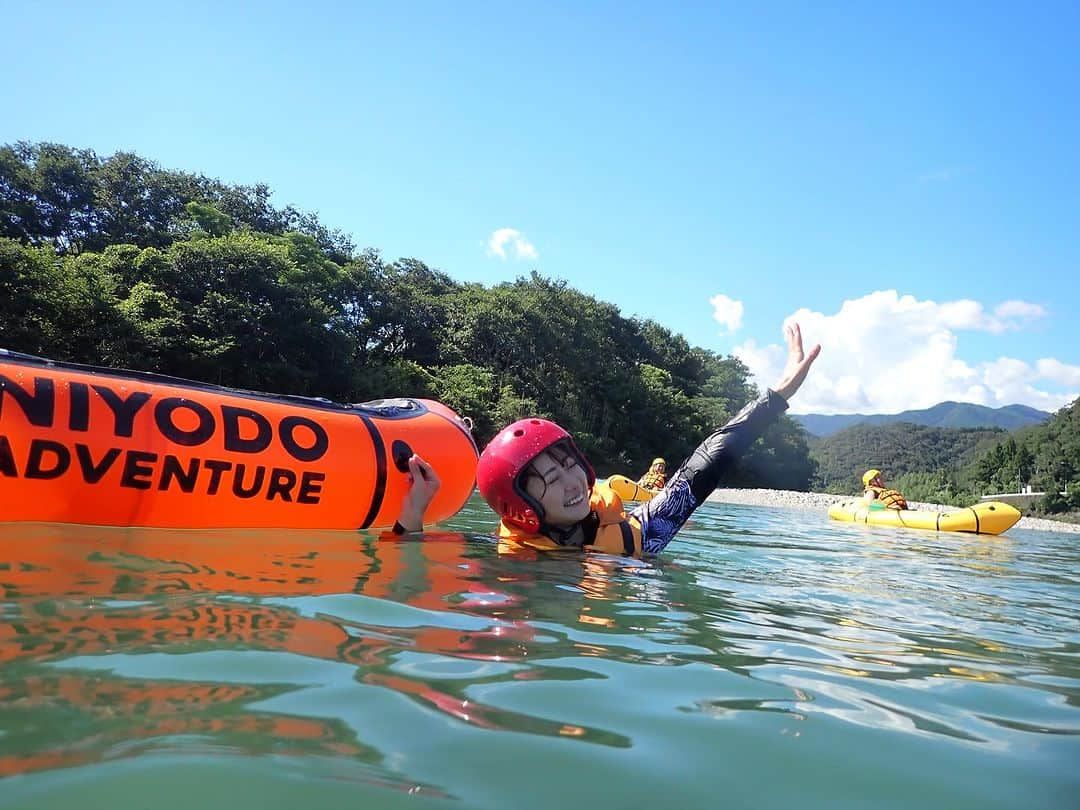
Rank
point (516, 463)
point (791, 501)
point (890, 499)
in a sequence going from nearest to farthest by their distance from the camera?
point (516, 463) → point (890, 499) → point (791, 501)

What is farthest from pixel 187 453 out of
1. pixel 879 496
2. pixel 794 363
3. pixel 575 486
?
pixel 879 496

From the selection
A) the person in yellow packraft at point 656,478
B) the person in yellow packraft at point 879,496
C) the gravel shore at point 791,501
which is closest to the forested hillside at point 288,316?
the gravel shore at point 791,501

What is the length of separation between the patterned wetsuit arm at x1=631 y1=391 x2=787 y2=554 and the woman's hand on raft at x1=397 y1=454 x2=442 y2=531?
140cm

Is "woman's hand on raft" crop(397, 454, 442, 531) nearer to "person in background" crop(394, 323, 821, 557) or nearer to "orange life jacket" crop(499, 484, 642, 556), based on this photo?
"person in background" crop(394, 323, 821, 557)

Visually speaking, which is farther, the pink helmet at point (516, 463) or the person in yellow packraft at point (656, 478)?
the person in yellow packraft at point (656, 478)

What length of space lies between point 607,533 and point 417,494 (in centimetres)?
124

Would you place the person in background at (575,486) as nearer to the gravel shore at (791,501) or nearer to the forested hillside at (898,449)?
the gravel shore at (791,501)

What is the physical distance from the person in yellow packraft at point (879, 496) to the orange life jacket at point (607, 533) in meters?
11.0

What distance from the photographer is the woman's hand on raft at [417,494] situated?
4.44 meters

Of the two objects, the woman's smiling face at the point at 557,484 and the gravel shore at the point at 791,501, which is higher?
the woman's smiling face at the point at 557,484

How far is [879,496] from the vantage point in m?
14.4

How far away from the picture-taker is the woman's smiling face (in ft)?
13.4

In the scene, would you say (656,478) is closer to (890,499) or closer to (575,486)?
(890,499)

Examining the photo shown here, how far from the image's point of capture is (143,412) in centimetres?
411
